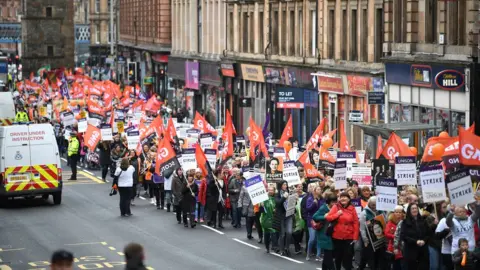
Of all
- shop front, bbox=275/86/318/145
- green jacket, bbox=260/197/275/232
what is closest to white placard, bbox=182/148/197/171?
green jacket, bbox=260/197/275/232

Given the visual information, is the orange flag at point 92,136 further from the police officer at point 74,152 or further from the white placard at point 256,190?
the white placard at point 256,190

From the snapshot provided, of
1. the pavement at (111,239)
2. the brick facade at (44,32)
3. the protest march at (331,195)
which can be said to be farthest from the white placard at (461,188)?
the brick facade at (44,32)

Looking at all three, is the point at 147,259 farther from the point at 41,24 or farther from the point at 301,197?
the point at 41,24


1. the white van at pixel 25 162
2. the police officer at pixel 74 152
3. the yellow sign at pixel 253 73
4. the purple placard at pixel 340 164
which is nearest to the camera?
the purple placard at pixel 340 164

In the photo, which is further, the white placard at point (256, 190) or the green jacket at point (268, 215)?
the white placard at point (256, 190)

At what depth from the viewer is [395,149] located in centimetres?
2683

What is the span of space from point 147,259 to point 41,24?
112 meters

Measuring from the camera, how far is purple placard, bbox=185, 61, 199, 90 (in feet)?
238

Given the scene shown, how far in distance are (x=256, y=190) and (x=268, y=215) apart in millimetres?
557

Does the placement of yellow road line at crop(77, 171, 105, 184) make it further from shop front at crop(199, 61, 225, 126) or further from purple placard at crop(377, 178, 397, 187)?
shop front at crop(199, 61, 225, 126)

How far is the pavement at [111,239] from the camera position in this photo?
2478 cm

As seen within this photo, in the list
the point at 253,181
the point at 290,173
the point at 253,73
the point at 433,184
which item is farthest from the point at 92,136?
the point at 433,184

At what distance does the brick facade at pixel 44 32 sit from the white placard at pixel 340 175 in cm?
11033

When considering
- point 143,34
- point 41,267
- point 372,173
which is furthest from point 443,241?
point 143,34
